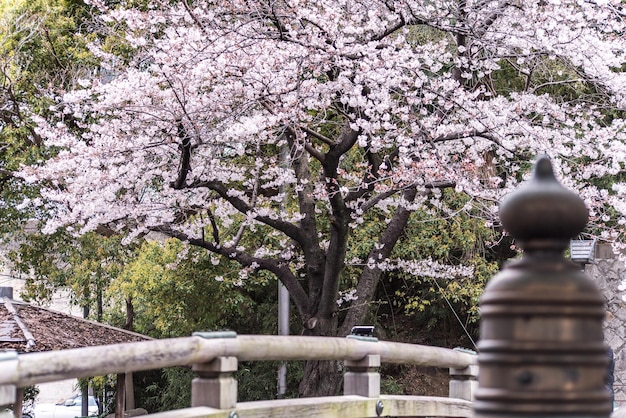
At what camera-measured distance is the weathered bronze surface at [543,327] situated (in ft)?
5.90

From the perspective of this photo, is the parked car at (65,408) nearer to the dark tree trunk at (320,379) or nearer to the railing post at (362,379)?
the dark tree trunk at (320,379)

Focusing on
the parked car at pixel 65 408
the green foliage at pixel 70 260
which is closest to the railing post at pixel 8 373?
the green foliage at pixel 70 260

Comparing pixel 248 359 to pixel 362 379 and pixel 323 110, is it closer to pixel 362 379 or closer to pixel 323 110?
pixel 362 379

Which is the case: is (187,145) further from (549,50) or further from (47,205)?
(47,205)

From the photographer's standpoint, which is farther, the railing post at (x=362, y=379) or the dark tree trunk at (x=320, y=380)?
the dark tree trunk at (x=320, y=380)

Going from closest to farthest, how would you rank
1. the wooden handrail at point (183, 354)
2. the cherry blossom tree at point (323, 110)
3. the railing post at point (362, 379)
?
the wooden handrail at point (183, 354), the railing post at point (362, 379), the cherry blossom tree at point (323, 110)

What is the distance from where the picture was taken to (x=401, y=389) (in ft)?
47.5

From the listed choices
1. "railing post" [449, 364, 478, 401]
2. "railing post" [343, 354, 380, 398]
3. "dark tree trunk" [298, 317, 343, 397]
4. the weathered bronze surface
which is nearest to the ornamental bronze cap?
the weathered bronze surface

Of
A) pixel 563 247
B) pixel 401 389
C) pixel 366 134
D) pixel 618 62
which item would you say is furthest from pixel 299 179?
pixel 563 247

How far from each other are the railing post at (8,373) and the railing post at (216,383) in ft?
3.84

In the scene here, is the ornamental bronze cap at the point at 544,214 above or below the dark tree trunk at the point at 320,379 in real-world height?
above

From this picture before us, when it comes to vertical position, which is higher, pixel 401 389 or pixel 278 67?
pixel 278 67

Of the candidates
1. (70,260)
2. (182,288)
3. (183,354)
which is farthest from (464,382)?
(70,260)

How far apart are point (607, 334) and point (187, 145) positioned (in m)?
7.80
